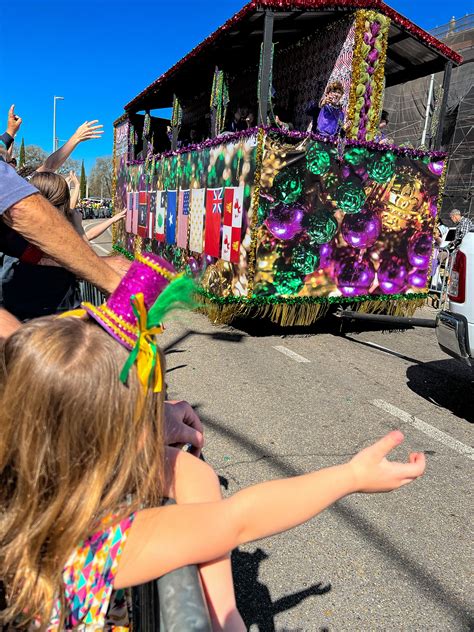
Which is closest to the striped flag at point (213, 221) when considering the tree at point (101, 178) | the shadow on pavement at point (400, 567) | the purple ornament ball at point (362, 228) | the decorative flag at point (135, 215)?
the purple ornament ball at point (362, 228)

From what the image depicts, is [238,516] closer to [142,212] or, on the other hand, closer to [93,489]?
[93,489]

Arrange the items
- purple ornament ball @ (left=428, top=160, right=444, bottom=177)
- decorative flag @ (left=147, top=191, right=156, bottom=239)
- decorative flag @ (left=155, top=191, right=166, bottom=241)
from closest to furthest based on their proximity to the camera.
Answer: purple ornament ball @ (left=428, top=160, right=444, bottom=177)
decorative flag @ (left=155, top=191, right=166, bottom=241)
decorative flag @ (left=147, top=191, right=156, bottom=239)

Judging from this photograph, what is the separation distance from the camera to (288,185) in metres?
6.46

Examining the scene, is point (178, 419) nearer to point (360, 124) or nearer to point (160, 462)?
point (160, 462)

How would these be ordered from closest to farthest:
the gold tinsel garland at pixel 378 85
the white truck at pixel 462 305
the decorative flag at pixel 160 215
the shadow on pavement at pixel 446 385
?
the white truck at pixel 462 305, the shadow on pavement at pixel 446 385, the gold tinsel garland at pixel 378 85, the decorative flag at pixel 160 215

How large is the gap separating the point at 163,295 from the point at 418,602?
79.6 inches

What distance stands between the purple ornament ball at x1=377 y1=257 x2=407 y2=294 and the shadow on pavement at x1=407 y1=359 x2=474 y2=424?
1707 millimetres

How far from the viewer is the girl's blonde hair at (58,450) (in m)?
1.00

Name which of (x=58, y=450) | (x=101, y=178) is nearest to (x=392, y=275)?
(x=58, y=450)

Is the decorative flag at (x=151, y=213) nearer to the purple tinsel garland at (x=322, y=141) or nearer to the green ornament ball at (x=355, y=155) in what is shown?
the purple tinsel garland at (x=322, y=141)

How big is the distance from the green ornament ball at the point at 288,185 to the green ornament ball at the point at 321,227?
→ 14.7 inches

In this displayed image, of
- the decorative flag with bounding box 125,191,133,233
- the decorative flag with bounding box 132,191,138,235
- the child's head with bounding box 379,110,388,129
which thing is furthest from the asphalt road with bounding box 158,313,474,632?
the decorative flag with bounding box 125,191,133,233

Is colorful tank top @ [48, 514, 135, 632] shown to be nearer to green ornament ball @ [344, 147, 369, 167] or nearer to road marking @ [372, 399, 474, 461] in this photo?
road marking @ [372, 399, 474, 461]

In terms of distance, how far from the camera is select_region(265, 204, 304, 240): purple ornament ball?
6488 millimetres
